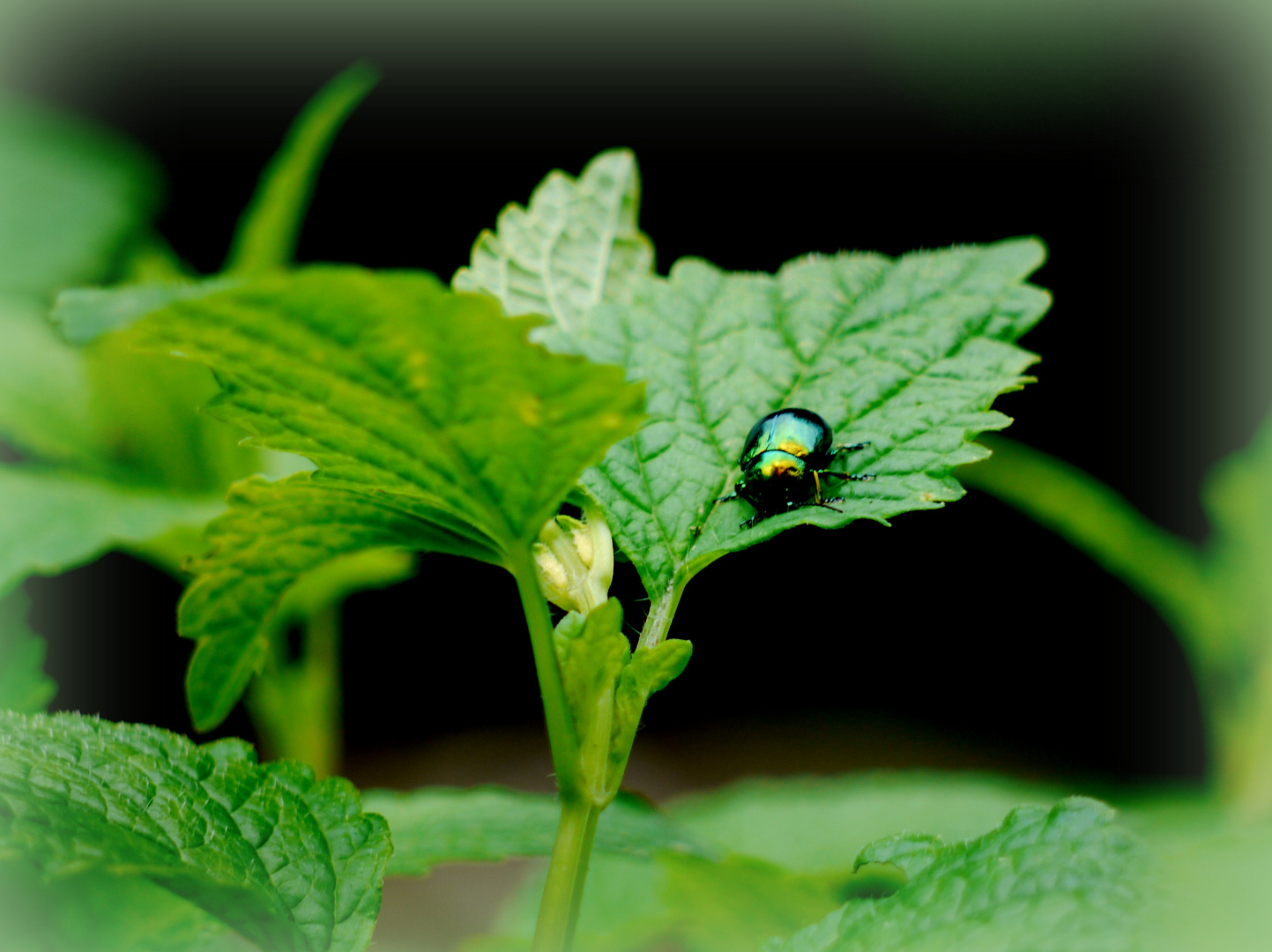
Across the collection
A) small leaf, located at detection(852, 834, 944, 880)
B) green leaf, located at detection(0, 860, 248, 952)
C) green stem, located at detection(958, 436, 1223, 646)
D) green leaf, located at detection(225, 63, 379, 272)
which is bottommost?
green leaf, located at detection(0, 860, 248, 952)

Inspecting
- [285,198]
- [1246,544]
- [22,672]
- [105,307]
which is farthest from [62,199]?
[1246,544]

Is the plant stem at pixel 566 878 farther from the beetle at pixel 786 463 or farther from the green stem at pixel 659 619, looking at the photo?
the beetle at pixel 786 463

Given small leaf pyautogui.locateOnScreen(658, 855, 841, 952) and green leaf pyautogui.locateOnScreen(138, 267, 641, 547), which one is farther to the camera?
small leaf pyautogui.locateOnScreen(658, 855, 841, 952)

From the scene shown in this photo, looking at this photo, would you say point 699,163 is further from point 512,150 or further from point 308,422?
point 308,422

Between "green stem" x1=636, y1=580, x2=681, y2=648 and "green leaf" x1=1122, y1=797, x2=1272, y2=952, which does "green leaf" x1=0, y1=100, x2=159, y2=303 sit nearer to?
"green stem" x1=636, y1=580, x2=681, y2=648

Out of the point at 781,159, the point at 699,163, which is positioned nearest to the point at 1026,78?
the point at 781,159

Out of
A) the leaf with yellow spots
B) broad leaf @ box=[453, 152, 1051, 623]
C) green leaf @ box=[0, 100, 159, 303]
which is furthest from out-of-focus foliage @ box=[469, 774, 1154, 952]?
green leaf @ box=[0, 100, 159, 303]
